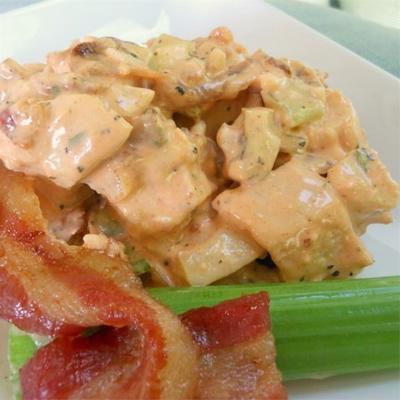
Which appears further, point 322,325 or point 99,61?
point 99,61

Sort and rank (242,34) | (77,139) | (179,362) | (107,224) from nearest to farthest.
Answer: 1. (179,362)
2. (77,139)
3. (107,224)
4. (242,34)

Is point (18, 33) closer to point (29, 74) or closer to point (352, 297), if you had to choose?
point (29, 74)

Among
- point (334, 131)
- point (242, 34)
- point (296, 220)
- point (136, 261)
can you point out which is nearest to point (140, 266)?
point (136, 261)

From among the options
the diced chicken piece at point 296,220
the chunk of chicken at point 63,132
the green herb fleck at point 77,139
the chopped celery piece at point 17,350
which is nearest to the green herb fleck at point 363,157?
the diced chicken piece at point 296,220

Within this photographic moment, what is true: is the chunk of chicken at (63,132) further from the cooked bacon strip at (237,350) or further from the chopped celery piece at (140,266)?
the cooked bacon strip at (237,350)

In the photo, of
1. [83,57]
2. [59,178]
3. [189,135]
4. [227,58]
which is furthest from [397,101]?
[59,178]

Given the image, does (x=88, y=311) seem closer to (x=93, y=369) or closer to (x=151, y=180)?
(x=93, y=369)

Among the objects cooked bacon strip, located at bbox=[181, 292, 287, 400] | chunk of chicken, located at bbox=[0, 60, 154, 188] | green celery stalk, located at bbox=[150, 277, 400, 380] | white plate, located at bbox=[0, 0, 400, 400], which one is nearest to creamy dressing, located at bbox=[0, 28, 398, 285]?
chunk of chicken, located at bbox=[0, 60, 154, 188]

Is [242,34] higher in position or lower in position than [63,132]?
lower
